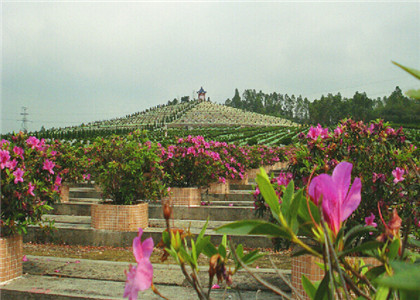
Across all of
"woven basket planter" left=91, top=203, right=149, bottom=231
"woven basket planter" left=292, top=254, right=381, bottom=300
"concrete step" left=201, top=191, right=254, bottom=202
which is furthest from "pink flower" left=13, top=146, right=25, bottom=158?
"concrete step" left=201, top=191, right=254, bottom=202

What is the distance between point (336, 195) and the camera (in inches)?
16.4

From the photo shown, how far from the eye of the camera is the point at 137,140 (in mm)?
5305

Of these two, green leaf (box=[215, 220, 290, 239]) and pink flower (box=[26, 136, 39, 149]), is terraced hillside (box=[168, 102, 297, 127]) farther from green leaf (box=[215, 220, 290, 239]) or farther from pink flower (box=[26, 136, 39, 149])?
green leaf (box=[215, 220, 290, 239])

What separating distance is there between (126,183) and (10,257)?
1.95 m

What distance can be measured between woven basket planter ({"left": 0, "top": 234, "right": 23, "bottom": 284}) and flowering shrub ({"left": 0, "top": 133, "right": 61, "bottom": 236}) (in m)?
0.07

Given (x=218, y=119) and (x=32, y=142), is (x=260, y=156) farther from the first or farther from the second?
(x=218, y=119)

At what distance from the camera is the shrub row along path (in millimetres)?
2703

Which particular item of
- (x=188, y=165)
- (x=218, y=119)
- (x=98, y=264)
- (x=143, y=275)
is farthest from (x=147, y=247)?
(x=218, y=119)

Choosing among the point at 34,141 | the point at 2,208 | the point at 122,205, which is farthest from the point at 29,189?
the point at 122,205

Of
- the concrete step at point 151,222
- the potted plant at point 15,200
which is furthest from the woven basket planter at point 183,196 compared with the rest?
the potted plant at point 15,200

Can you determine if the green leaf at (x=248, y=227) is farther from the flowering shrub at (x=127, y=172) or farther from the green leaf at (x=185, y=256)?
the flowering shrub at (x=127, y=172)

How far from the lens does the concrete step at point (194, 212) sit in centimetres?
511

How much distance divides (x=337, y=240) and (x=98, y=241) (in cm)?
429

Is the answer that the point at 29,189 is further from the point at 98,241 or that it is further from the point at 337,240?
the point at 337,240
